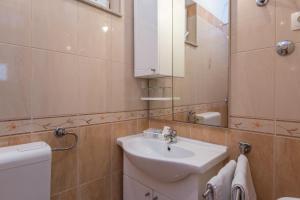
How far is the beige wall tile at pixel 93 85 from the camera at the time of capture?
120 cm

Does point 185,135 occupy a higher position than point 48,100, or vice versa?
point 48,100

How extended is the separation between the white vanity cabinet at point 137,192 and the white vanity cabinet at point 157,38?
0.80 metres

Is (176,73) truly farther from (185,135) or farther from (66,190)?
(66,190)

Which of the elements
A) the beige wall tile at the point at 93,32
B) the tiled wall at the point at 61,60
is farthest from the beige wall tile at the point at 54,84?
the beige wall tile at the point at 93,32

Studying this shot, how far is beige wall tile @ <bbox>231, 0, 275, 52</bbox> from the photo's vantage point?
0.95 m

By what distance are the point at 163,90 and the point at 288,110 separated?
2.93ft

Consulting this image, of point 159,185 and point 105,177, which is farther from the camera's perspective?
point 105,177

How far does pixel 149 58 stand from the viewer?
4.51 ft

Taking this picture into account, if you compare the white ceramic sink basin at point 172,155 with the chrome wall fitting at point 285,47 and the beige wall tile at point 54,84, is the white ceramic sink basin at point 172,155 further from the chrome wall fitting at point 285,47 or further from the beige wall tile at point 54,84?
the chrome wall fitting at point 285,47

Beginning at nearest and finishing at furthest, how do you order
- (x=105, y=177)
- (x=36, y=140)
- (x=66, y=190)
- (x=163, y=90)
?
(x=36, y=140), (x=66, y=190), (x=105, y=177), (x=163, y=90)

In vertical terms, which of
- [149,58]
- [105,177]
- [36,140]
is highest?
[149,58]

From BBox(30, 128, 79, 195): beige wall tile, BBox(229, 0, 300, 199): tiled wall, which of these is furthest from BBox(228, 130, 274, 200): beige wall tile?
BBox(30, 128, 79, 195): beige wall tile

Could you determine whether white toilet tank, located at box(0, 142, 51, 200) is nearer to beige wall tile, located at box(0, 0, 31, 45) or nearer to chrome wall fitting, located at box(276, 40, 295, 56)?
beige wall tile, located at box(0, 0, 31, 45)

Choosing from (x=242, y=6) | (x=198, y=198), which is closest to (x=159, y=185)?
(x=198, y=198)
